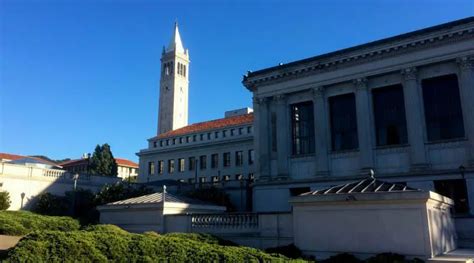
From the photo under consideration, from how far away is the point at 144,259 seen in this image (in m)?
14.2

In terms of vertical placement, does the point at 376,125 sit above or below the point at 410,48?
below

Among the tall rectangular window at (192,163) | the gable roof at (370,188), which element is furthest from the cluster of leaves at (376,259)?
the tall rectangular window at (192,163)

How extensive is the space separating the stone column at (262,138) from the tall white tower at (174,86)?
78391mm

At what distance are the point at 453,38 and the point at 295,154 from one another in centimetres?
1509

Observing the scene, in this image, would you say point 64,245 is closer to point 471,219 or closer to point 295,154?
point 471,219

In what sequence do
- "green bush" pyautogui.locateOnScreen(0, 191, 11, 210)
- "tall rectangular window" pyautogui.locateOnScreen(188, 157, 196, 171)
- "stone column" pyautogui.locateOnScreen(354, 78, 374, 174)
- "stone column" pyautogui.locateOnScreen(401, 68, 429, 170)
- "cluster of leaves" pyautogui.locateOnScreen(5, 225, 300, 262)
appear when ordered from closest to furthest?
1. "cluster of leaves" pyautogui.locateOnScreen(5, 225, 300, 262)
2. "stone column" pyautogui.locateOnScreen(401, 68, 429, 170)
3. "stone column" pyautogui.locateOnScreen(354, 78, 374, 174)
4. "green bush" pyautogui.locateOnScreen(0, 191, 11, 210)
5. "tall rectangular window" pyautogui.locateOnScreen(188, 157, 196, 171)

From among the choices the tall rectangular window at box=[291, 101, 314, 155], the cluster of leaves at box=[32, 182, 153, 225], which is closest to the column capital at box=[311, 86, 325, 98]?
the tall rectangular window at box=[291, 101, 314, 155]

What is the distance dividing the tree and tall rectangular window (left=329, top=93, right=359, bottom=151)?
57.0 metres

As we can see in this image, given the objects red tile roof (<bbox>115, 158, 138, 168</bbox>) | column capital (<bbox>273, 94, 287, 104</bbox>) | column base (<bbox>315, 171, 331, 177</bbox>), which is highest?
red tile roof (<bbox>115, 158, 138, 168</bbox>)

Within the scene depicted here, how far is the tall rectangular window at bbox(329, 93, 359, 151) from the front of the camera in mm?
35438

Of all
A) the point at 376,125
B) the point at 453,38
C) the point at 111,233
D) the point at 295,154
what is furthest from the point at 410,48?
the point at 111,233

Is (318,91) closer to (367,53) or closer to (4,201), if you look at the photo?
(367,53)

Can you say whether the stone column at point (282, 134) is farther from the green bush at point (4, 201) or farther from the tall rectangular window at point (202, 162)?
the tall rectangular window at point (202, 162)

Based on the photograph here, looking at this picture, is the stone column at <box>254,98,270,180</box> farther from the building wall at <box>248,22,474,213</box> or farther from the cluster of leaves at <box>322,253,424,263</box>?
the cluster of leaves at <box>322,253,424,263</box>
